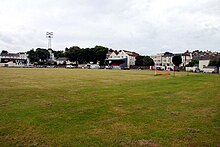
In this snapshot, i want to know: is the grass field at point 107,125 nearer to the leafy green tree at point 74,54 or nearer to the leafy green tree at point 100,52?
the leafy green tree at point 100,52

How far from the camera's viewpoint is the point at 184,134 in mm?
6789

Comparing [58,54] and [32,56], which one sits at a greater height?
[58,54]

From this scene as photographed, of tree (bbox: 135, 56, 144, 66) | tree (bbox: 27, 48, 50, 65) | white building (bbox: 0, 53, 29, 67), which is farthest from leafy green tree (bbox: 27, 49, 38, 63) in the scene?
tree (bbox: 135, 56, 144, 66)

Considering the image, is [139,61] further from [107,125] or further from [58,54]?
[107,125]

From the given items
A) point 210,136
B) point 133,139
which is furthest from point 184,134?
point 133,139

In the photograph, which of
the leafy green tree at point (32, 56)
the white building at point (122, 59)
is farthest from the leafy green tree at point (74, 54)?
the leafy green tree at point (32, 56)

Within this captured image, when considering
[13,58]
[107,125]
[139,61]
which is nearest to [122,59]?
[139,61]

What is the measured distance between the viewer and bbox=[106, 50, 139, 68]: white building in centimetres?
12300

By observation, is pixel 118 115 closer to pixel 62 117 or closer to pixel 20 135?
pixel 62 117

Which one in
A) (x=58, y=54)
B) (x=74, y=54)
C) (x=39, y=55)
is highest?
(x=58, y=54)

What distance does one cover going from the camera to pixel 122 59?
406 feet

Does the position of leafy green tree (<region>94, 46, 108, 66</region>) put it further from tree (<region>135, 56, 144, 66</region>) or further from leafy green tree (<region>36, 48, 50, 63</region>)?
leafy green tree (<region>36, 48, 50, 63</region>)

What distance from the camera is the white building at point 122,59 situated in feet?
404

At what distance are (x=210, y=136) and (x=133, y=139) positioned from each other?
2.20 metres
